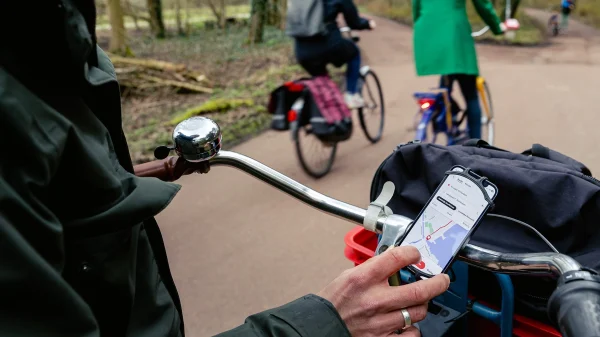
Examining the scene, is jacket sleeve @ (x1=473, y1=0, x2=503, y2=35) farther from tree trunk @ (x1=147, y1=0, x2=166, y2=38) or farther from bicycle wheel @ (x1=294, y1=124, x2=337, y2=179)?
tree trunk @ (x1=147, y1=0, x2=166, y2=38)

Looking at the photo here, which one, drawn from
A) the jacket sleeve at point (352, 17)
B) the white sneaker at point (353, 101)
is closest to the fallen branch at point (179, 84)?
the white sneaker at point (353, 101)

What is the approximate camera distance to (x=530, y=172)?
1324 millimetres

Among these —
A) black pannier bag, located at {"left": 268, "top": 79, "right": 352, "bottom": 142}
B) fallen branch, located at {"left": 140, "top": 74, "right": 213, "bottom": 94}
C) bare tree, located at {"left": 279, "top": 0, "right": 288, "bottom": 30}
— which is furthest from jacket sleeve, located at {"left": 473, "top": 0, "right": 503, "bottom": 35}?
bare tree, located at {"left": 279, "top": 0, "right": 288, "bottom": 30}

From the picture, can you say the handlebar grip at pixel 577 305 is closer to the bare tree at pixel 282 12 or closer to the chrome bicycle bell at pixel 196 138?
the chrome bicycle bell at pixel 196 138

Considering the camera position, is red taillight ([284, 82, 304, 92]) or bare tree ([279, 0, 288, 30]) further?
bare tree ([279, 0, 288, 30])

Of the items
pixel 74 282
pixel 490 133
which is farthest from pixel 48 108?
pixel 490 133

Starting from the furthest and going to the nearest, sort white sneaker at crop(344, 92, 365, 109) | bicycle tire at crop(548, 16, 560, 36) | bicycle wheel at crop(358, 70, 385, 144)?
bicycle tire at crop(548, 16, 560, 36), bicycle wheel at crop(358, 70, 385, 144), white sneaker at crop(344, 92, 365, 109)

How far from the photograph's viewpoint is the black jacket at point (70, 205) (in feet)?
2.56

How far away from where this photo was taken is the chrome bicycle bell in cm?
138

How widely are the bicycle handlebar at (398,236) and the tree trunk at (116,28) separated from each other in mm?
11570

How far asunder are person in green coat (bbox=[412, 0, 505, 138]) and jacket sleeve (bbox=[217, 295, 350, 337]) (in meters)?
3.96

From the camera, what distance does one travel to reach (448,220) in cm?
112

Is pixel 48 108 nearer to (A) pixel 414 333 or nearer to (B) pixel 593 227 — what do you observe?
(A) pixel 414 333

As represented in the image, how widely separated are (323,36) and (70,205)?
175 inches
